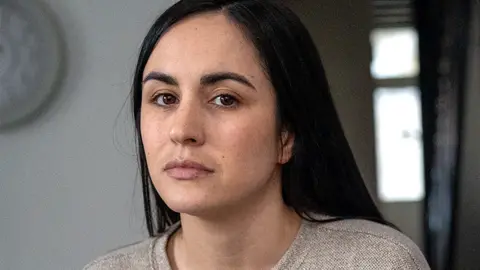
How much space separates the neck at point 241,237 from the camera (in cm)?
119

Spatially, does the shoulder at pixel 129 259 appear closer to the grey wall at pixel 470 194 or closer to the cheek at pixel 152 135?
the cheek at pixel 152 135

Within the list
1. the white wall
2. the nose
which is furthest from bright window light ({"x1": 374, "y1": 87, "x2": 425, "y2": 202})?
the nose

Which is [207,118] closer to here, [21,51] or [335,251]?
[335,251]

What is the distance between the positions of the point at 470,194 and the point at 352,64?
44cm

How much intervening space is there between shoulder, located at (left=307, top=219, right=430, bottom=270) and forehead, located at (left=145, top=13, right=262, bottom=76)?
31 centimetres

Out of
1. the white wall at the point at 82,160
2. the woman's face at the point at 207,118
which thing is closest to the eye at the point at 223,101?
the woman's face at the point at 207,118

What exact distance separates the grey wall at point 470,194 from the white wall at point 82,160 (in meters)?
0.83

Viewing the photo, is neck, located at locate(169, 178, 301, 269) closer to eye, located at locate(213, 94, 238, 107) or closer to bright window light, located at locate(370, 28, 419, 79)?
eye, located at locate(213, 94, 238, 107)

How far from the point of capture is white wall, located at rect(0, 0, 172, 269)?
1664mm

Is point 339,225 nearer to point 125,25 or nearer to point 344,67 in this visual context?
point 125,25

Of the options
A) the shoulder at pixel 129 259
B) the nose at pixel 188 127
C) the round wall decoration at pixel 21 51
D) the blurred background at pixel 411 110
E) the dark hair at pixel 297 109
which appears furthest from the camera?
the blurred background at pixel 411 110

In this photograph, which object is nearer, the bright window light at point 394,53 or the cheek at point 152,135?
the cheek at point 152,135

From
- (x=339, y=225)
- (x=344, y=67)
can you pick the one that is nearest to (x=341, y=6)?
(x=344, y=67)

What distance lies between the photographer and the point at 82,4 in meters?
1.67
